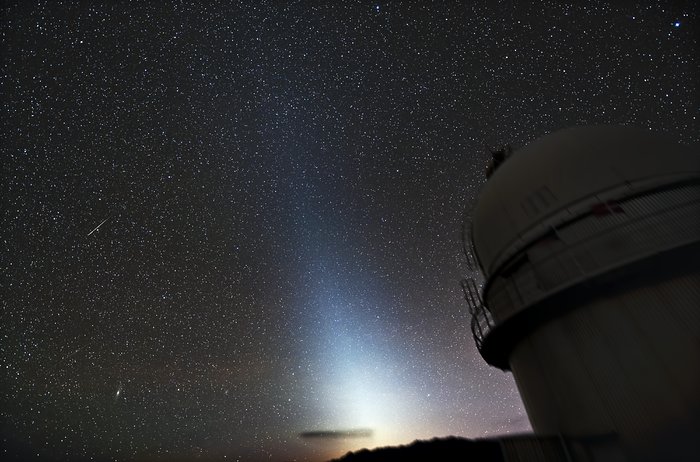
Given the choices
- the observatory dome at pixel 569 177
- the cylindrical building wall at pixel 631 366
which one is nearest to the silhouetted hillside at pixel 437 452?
the cylindrical building wall at pixel 631 366

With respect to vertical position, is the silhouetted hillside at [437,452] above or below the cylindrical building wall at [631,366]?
below

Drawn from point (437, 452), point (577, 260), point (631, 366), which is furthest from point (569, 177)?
point (437, 452)

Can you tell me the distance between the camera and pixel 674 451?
682 centimetres

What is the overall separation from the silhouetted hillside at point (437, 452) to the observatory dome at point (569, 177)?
5.11m

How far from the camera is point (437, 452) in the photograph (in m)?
8.37

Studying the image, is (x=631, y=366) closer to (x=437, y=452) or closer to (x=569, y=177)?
(x=437, y=452)

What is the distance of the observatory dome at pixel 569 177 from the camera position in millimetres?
9664

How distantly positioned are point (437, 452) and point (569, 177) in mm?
8256

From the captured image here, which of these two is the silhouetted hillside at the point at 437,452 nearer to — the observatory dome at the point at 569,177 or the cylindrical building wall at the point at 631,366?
the cylindrical building wall at the point at 631,366

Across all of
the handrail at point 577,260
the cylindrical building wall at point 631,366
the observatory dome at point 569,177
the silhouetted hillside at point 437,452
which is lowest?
the silhouetted hillside at point 437,452

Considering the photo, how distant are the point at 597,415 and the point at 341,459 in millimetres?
5898

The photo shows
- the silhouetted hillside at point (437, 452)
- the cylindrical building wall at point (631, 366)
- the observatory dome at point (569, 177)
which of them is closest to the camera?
the cylindrical building wall at point (631, 366)

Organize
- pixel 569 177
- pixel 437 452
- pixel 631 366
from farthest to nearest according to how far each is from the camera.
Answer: pixel 569 177 < pixel 437 452 < pixel 631 366

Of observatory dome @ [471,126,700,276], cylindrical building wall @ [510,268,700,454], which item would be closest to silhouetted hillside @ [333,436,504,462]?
cylindrical building wall @ [510,268,700,454]
